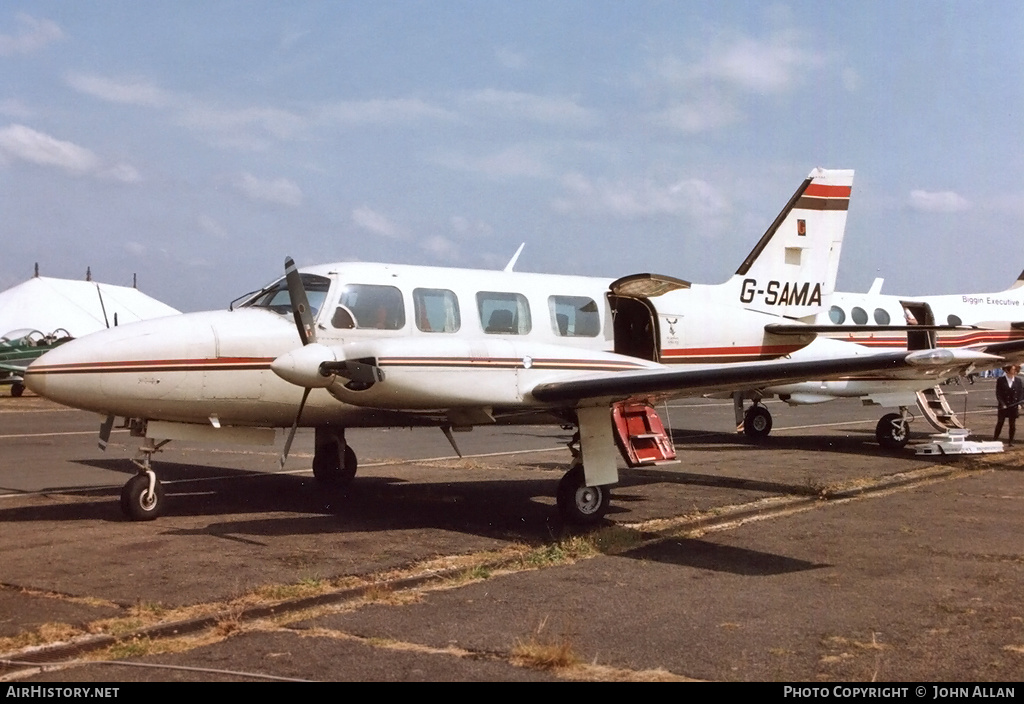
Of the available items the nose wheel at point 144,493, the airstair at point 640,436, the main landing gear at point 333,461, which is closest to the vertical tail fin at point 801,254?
the airstair at point 640,436

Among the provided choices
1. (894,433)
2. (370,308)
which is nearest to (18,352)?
(370,308)

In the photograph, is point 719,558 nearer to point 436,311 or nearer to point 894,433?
point 436,311

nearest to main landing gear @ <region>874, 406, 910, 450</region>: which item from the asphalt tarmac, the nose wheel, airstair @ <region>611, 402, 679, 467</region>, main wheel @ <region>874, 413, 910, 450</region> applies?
main wheel @ <region>874, 413, 910, 450</region>

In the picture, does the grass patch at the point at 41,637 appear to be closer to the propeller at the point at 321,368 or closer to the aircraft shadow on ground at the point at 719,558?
the propeller at the point at 321,368

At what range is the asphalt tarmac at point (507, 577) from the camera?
5672 millimetres

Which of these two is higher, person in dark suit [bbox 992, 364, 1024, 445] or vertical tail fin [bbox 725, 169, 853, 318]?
vertical tail fin [bbox 725, 169, 853, 318]

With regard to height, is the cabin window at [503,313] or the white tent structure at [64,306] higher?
the white tent structure at [64,306]

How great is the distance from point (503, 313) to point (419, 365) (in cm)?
229

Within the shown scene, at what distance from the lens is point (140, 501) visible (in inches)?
410

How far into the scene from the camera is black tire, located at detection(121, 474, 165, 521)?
34.0ft

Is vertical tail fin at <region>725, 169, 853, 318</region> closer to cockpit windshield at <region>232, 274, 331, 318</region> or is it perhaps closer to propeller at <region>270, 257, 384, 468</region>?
cockpit windshield at <region>232, 274, 331, 318</region>

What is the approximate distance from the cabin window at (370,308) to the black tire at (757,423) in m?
12.7

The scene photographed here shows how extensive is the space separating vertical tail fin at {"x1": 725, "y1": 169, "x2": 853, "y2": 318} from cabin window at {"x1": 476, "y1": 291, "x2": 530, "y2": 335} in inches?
172
